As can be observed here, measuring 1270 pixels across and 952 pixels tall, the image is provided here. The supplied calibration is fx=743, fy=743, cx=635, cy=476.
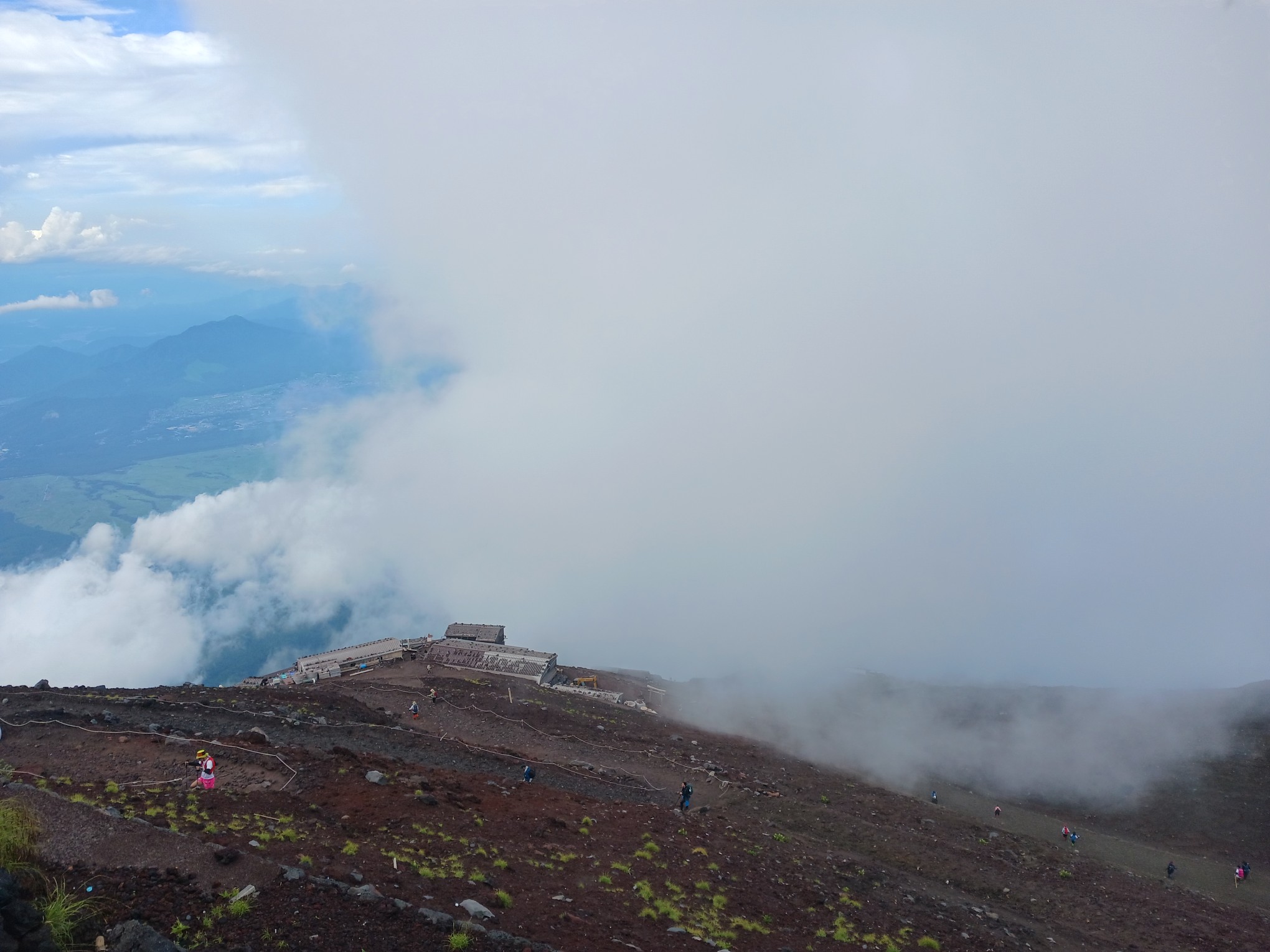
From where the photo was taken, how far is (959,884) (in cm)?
→ 3070

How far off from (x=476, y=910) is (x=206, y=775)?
9521 millimetres

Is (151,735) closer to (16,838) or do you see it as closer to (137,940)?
(16,838)

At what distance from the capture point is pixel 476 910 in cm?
1659

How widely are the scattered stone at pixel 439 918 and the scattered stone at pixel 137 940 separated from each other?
15.5 ft

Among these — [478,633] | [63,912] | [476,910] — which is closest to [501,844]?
[476,910]

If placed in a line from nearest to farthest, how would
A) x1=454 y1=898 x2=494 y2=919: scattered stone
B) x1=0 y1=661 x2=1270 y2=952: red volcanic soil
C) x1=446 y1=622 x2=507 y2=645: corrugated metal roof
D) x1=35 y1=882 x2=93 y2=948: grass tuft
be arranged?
x1=35 y1=882 x2=93 y2=948: grass tuft
x1=0 y1=661 x2=1270 y2=952: red volcanic soil
x1=454 y1=898 x2=494 y2=919: scattered stone
x1=446 y1=622 x2=507 y2=645: corrugated metal roof

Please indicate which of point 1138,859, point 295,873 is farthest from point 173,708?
point 1138,859

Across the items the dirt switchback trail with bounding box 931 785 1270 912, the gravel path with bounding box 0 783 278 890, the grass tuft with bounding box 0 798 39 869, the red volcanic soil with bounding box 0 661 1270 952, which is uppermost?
the grass tuft with bounding box 0 798 39 869

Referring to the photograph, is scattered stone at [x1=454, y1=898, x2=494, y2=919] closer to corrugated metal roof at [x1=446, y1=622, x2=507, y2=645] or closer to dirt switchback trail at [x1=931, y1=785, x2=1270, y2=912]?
dirt switchback trail at [x1=931, y1=785, x2=1270, y2=912]

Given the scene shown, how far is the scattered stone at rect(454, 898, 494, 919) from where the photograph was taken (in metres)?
16.5

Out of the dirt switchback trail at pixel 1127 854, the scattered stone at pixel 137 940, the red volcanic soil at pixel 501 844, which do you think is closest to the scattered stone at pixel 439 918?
the red volcanic soil at pixel 501 844

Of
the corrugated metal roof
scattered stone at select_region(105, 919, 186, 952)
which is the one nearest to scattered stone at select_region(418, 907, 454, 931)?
scattered stone at select_region(105, 919, 186, 952)

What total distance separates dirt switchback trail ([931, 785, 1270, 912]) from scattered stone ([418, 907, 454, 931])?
33.2 meters

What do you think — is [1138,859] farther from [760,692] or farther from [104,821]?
[104,821]
